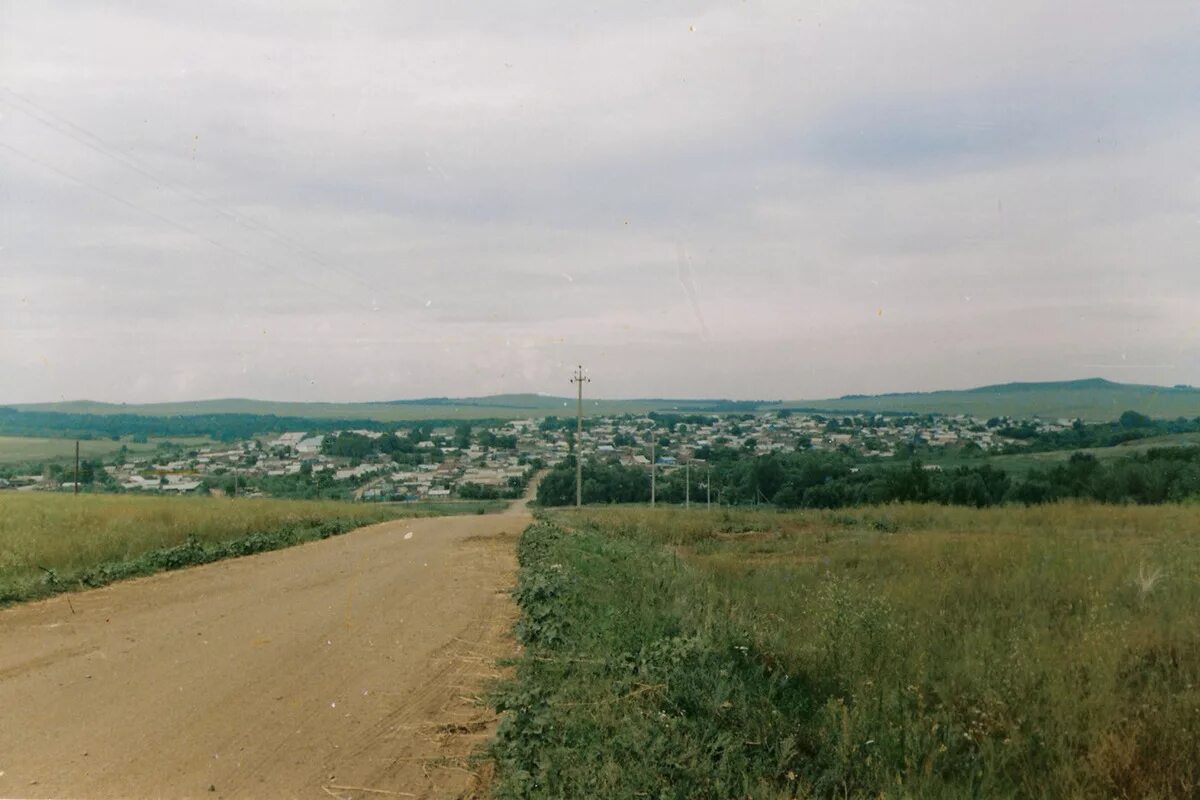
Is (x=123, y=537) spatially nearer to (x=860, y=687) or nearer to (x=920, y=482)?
(x=860, y=687)

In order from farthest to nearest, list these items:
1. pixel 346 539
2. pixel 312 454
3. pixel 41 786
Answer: pixel 312 454 → pixel 346 539 → pixel 41 786

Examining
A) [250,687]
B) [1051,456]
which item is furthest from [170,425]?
[250,687]

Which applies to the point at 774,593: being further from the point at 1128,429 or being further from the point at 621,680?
the point at 1128,429

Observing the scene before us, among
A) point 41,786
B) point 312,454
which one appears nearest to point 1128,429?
point 312,454

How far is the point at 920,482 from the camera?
1298 inches

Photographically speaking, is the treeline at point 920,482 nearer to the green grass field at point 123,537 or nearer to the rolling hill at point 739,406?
the rolling hill at point 739,406

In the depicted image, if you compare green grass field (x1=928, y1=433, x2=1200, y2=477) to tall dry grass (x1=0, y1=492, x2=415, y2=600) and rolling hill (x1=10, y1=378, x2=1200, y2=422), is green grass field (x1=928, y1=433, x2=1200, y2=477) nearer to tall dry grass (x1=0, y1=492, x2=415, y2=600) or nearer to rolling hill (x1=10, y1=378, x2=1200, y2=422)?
rolling hill (x1=10, y1=378, x2=1200, y2=422)

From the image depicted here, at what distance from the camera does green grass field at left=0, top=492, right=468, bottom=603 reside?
42.2ft

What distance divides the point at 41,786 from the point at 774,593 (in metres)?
8.14

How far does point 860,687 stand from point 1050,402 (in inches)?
1573

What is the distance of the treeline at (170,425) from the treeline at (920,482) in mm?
11632

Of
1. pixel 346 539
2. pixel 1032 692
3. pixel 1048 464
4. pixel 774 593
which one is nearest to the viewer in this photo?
pixel 1032 692

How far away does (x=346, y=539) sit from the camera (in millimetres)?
20312

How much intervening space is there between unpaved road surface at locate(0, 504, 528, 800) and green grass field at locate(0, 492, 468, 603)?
71 centimetres
